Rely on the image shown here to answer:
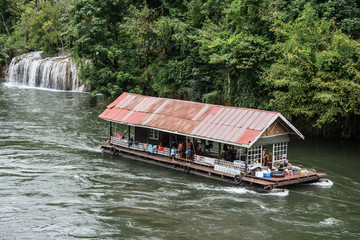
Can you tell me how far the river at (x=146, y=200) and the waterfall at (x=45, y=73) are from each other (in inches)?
1119

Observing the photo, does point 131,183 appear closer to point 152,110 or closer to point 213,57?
point 152,110

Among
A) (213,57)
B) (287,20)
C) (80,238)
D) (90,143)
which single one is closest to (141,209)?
(80,238)

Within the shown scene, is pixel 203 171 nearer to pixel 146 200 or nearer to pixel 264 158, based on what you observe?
pixel 264 158

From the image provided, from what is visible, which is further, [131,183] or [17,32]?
[17,32]

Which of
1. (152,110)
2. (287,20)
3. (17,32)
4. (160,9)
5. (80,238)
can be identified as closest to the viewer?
(80,238)

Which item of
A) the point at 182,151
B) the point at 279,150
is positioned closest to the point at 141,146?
the point at 182,151

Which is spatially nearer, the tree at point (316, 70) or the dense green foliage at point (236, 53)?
the tree at point (316, 70)

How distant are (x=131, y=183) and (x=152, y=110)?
7060 millimetres

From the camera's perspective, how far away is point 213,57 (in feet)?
135

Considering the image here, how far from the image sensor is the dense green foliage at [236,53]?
3466 cm

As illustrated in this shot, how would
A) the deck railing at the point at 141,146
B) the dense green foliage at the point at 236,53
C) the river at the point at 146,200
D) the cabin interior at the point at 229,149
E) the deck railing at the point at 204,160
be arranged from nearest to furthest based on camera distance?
the river at the point at 146,200 < the cabin interior at the point at 229,149 < the deck railing at the point at 204,160 < the deck railing at the point at 141,146 < the dense green foliage at the point at 236,53

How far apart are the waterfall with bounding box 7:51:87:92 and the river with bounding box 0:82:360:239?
93.3 feet

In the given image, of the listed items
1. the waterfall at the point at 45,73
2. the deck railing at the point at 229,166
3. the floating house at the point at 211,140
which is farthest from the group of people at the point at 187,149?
the waterfall at the point at 45,73

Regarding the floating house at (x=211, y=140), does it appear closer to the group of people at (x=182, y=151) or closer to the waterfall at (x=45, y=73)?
the group of people at (x=182, y=151)
